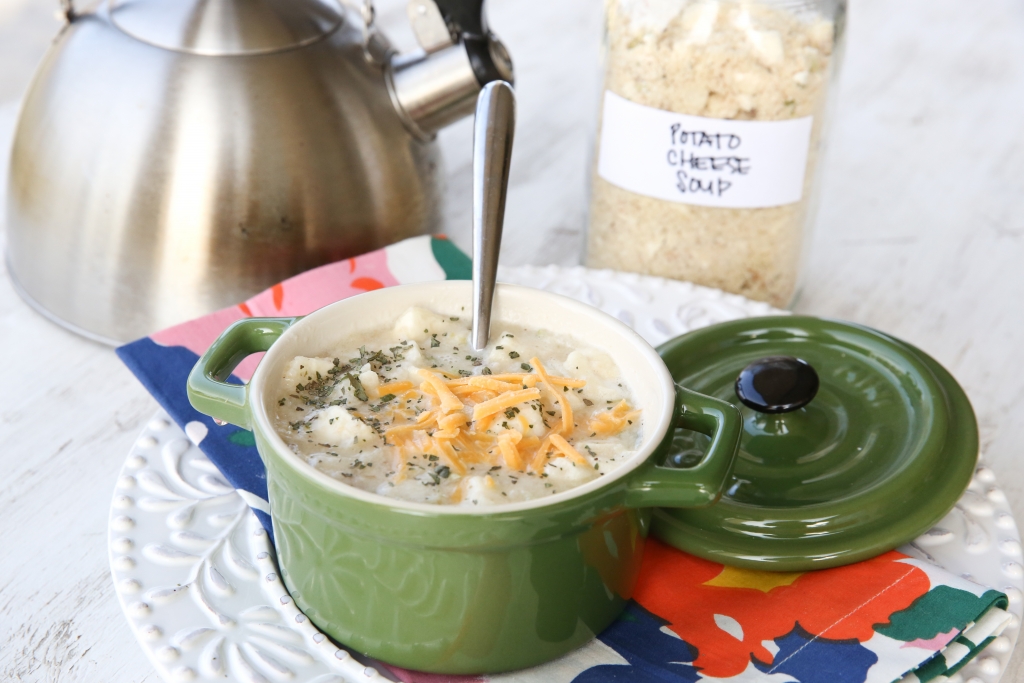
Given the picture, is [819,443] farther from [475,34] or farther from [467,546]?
[475,34]

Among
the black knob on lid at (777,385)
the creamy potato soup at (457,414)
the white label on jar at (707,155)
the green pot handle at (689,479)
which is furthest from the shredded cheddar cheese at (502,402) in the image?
the white label on jar at (707,155)

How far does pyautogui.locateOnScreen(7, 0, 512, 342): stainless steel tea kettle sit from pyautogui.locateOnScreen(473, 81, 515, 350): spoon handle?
24 centimetres

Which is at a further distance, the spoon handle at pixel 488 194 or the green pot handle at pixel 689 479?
the spoon handle at pixel 488 194

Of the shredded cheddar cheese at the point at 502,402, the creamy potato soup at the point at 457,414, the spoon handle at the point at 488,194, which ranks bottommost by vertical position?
the creamy potato soup at the point at 457,414

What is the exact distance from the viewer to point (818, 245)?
135cm

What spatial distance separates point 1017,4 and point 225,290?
1731 mm

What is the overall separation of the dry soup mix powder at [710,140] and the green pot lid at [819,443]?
182 millimetres

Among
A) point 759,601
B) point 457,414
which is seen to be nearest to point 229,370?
point 457,414

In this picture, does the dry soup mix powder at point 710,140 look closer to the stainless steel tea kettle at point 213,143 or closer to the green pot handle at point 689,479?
the stainless steel tea kettle at point 213,143

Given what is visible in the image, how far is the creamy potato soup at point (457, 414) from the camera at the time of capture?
26.3 inches

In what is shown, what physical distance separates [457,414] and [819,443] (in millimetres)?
320

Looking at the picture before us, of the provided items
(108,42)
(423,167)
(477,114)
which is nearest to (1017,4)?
(423,167)

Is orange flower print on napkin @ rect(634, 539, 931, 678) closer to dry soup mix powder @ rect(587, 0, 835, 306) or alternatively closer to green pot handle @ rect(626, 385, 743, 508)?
green pot handle @ rect(626, 385, 743, 508)

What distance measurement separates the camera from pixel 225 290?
102 cm
